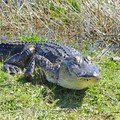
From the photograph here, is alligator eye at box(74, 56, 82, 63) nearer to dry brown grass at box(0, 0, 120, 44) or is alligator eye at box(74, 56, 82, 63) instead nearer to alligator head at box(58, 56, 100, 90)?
alligator head at box(58, 56, 100, 90)

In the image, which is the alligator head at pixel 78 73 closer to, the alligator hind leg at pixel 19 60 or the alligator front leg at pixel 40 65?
the alligator front leg at pixel 40 65

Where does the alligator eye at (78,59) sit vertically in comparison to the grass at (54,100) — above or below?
above

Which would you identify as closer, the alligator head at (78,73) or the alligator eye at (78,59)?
the alligator head at (78,73)

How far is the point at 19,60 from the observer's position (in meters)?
5.45

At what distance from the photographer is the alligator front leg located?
473 centimetres

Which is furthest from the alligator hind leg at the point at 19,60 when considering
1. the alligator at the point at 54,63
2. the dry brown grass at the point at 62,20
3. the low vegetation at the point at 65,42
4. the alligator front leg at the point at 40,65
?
the dry brown grass at the point at 62,20

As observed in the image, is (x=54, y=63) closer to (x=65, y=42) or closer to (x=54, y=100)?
(x=54, y=100)

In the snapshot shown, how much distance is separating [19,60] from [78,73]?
1492 mm

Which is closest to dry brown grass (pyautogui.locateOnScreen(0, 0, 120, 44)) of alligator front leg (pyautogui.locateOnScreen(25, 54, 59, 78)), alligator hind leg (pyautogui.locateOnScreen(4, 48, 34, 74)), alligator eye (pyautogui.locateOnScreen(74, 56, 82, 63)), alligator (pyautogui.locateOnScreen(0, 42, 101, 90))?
alligator (pyautogui.locateOnScreen(0, 42, 101, 90))

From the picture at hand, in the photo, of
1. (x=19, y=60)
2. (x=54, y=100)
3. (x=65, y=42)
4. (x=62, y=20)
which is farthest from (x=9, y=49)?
(x=54, y=100)

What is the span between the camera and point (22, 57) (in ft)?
17.9

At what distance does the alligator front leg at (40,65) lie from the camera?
4730 millimetres

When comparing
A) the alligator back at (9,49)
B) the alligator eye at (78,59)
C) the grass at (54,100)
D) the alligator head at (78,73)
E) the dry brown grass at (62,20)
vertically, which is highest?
the dry brown grass at (62,20)

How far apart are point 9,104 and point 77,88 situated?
75 cm
